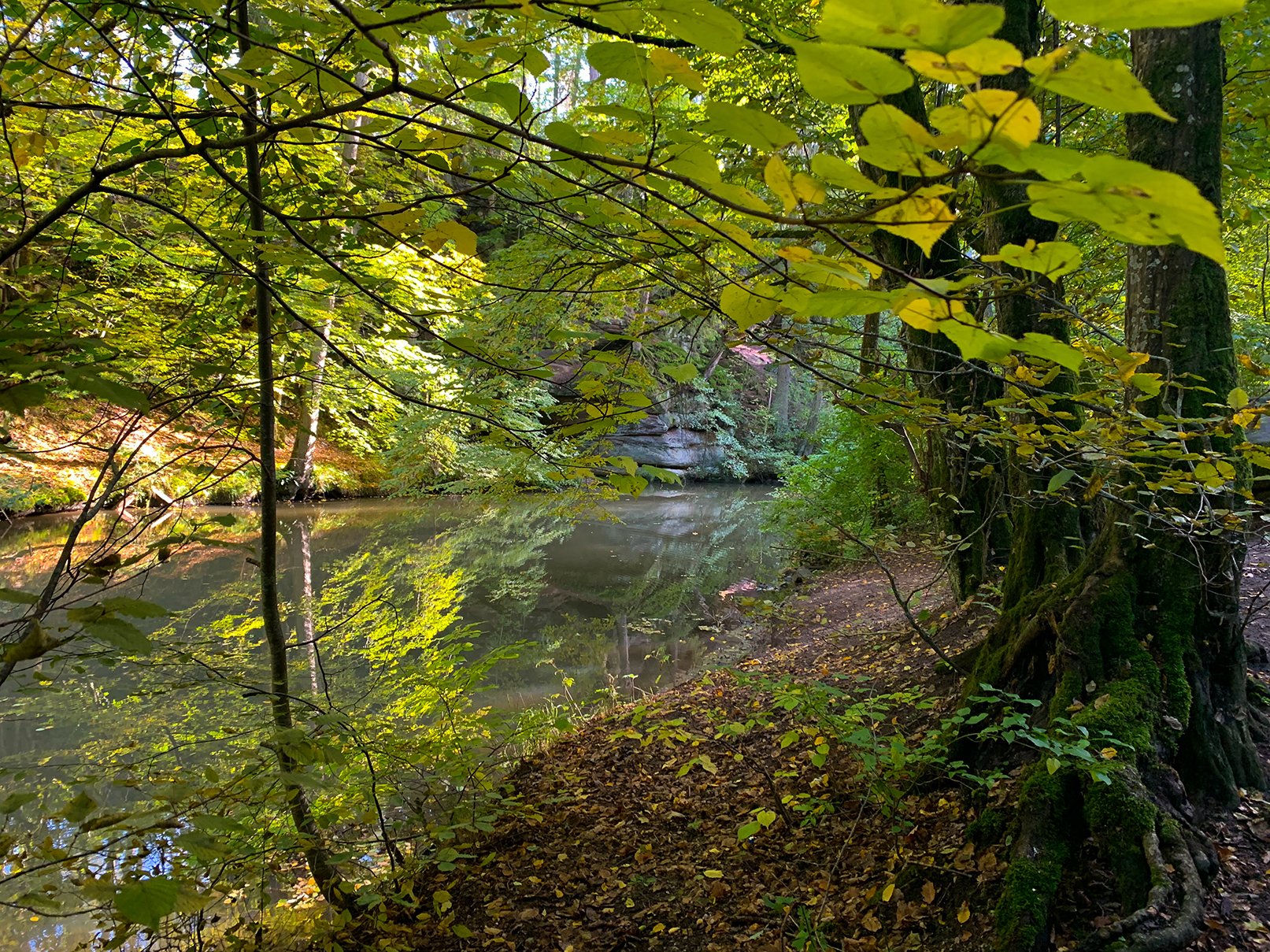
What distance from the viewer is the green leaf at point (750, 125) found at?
0.64 metres

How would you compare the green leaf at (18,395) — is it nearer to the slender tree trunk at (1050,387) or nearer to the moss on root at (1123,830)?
the moss on root at (1123,830)

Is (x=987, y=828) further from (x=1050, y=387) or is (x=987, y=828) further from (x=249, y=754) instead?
(x=249, y=754)

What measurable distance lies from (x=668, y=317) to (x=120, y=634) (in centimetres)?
248

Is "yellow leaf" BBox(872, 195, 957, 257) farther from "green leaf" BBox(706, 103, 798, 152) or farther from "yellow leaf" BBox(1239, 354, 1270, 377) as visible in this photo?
"yellow leaf" BBox(1239, 354, 1270, 377)

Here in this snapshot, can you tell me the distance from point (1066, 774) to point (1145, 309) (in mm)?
1619

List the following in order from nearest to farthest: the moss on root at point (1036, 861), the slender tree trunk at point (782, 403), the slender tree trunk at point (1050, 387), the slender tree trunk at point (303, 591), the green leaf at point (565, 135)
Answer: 1. the green leaf at point (565, 135)
2. the moss on root at point (1036, 861)
3. the slender tree trunk at point (1050, 387)
4. the slender tree trunk at point (303, 591)
5. the slender tree trunk at point (782, 403)

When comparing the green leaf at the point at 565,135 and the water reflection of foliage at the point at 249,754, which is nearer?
the green leaf at the point at 565,135

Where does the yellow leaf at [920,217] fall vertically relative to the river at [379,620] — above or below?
above

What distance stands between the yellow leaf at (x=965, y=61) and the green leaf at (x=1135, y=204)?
0.10 metres

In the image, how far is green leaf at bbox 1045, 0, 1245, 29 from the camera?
0.41 meters

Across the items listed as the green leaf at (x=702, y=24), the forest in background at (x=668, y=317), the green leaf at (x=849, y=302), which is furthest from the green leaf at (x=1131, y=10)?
the green leaf at (x=702, y=24)

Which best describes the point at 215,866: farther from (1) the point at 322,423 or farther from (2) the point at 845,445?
(1) the point at 322,423

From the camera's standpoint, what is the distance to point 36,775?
416cm

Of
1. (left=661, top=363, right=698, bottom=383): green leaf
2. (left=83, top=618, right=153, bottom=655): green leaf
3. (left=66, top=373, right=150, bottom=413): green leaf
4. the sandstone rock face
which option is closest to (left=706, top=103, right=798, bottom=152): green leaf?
(left=661, top=363, right=698, bottom=383): green leaf
